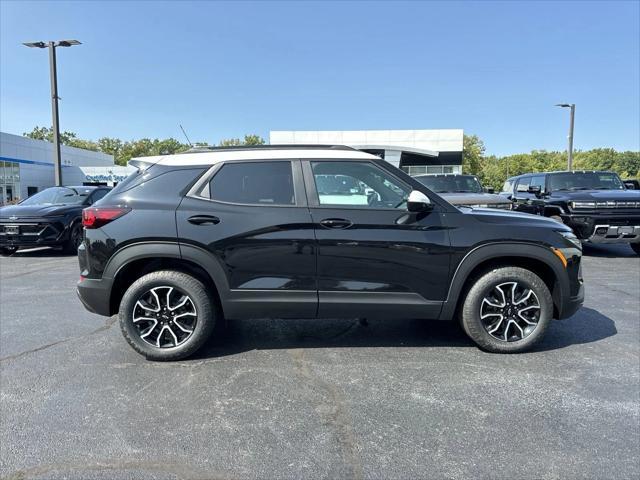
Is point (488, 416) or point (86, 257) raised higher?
point (86, 257)

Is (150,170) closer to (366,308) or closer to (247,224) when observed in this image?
(247,224)

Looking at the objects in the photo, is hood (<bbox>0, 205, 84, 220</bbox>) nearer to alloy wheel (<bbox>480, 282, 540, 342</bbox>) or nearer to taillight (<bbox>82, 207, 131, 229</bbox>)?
taillight (<bbox>82, 207, 131, 229</bbox>)

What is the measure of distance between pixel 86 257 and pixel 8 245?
25.2 ft

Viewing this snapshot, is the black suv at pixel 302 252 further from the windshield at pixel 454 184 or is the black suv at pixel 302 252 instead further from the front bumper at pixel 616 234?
the windshield at pixel 454 184

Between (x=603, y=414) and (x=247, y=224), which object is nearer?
(x=603, y=414)

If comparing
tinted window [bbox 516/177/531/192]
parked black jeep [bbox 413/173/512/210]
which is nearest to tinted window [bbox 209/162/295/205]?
parked black jeep [bbox 413/173/512/210]

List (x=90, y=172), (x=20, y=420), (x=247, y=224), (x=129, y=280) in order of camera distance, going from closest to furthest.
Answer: (x=20, y=420) → (x=247, y=224) → (x=129, y=280) → (x=90, y=172)

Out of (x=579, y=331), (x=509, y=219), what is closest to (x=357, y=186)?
(x=509, y=219)

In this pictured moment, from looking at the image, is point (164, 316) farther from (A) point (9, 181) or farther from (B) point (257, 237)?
(A) point (9, 181)

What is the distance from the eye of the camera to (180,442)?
2.61 metres

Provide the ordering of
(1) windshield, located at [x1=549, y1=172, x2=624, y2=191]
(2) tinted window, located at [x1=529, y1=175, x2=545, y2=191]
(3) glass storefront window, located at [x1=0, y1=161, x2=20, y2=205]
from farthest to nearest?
(3) glass storefront window, located at [x1=0, y1=161, x2=20, y2=205] < (2) tinted window, located at [x1=529, y1=175, x2=545, y2=191] < (1) windshield, located at [x1=549, y1=172, x2=624, y2=191]

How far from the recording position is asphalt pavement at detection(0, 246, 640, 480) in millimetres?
2410

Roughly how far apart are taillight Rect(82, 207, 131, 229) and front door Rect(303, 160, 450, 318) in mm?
1617

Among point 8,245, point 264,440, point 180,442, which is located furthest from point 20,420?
point 8,245
